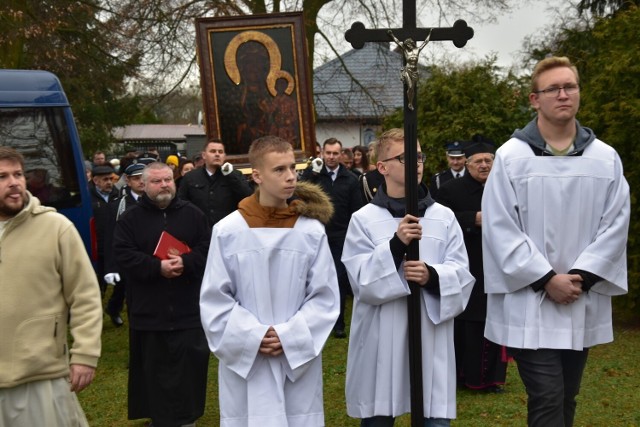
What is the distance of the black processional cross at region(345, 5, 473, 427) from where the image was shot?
4.45 metres

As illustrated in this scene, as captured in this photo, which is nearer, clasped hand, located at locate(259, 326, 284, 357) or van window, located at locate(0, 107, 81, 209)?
clasped hand, located at locate(259, 326, 284, 357)

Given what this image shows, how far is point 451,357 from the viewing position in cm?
482

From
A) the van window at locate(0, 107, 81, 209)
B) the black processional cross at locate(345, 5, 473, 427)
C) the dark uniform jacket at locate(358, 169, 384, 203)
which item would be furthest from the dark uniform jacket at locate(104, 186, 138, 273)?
the black processional cross at locate(345, 5, 473, 427)

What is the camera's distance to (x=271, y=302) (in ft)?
15.1

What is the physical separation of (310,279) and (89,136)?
2774 centimetres

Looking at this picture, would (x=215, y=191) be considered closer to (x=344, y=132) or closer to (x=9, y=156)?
(x=9, y=156)

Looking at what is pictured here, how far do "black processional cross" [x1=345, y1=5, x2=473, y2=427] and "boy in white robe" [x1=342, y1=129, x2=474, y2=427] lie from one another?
0.12 meters

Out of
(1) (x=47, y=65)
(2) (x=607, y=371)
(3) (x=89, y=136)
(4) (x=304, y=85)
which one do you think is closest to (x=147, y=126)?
(3) (x=89, y=136)

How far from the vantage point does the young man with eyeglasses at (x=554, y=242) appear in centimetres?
452

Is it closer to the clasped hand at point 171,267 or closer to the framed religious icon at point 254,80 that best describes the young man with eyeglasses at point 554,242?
the clasped hand at point 171,267

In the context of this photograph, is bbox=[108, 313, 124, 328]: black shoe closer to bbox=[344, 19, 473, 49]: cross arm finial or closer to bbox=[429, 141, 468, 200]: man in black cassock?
bbox=[429, 141, 468, 200]: man in black cassock

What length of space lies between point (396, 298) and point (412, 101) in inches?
40.4

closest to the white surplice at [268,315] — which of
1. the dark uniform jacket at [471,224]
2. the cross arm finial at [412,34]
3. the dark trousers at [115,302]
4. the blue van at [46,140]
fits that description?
the cross arm finial at [412,34]

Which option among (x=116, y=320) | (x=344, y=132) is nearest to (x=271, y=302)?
(x=116, y=320)
